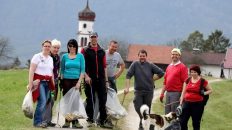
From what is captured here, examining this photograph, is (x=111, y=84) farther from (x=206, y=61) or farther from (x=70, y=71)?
(x=206, y=61)

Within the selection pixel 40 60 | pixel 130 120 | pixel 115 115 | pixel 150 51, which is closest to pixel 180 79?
pixel 115 115

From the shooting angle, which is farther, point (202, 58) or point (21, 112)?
point (202, 58)

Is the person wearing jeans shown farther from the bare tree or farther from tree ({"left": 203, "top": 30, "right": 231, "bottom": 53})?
the bare tree

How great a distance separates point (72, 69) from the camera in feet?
45.4

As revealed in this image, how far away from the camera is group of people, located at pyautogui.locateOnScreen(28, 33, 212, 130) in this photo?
1352 cm

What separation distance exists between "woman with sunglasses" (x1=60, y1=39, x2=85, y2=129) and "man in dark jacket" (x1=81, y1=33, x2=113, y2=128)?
366 millimetres

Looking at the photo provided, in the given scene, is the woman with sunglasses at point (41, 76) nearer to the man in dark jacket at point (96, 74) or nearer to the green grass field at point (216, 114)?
the man in dark jacket at point (96, 74)

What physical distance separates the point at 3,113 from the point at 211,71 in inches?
3860

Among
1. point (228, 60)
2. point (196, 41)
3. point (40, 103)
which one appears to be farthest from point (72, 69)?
point (196, 41)

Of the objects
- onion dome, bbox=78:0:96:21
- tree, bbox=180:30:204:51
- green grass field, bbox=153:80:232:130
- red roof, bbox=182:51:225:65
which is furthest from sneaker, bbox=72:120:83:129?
onion dome, bbox=78:0:96:21


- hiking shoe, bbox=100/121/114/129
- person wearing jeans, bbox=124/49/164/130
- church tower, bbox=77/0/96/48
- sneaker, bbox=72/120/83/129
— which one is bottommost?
hiking shoe, bbox=100/121/114/129

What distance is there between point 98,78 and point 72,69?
758 millimetres

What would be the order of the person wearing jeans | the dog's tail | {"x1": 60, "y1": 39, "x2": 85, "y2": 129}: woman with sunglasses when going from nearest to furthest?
the dog's tail
{"x1": 60, "y1": 39, "x2": 85, "y2": 129}: woman with sunglasses
the person wearing jeans

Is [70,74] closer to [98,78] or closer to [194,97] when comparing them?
[98,78]
